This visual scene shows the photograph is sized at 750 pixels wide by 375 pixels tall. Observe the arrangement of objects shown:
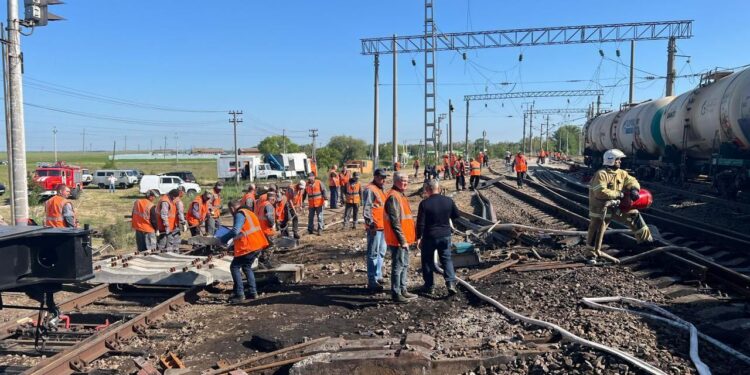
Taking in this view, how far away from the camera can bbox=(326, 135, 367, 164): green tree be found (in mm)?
105562

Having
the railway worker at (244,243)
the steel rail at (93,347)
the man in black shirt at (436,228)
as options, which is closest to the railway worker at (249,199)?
the railway worker at (244,243)

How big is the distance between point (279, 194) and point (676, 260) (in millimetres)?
8446

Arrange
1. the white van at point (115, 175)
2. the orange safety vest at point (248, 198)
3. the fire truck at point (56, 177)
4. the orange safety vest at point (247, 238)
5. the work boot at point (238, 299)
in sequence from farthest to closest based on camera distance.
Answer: the white van at point (115, 175) < the fire truck at point (56, 177) < the orange safety vest at point (248, 198) < the work boot at point (238, 299) < the orange safety vest at point (247, 238)

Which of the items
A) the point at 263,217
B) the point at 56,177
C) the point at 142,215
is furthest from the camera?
the point at 56,177

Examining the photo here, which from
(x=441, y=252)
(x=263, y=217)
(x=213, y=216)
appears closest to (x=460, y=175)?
(x=213, y=216)

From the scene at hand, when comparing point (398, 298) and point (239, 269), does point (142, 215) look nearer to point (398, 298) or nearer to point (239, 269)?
point (239, 269)

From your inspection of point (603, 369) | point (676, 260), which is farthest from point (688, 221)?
point (603, 369)

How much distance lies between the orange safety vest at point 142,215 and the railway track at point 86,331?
8.49 ft

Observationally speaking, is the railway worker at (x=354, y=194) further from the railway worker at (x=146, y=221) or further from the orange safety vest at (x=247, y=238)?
the orange safety vest at (x=247, y=238)

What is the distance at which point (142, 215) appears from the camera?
433 inches

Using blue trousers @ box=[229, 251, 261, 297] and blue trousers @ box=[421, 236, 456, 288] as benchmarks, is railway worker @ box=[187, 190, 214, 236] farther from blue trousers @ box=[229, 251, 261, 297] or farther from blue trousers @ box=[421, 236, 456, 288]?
blue trousers @ box=[421, 236, 456, 288]

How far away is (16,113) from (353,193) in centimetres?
755

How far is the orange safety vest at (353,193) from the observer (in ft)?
48.3

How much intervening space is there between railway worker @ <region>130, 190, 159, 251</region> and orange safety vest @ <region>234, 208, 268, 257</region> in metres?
4.06
